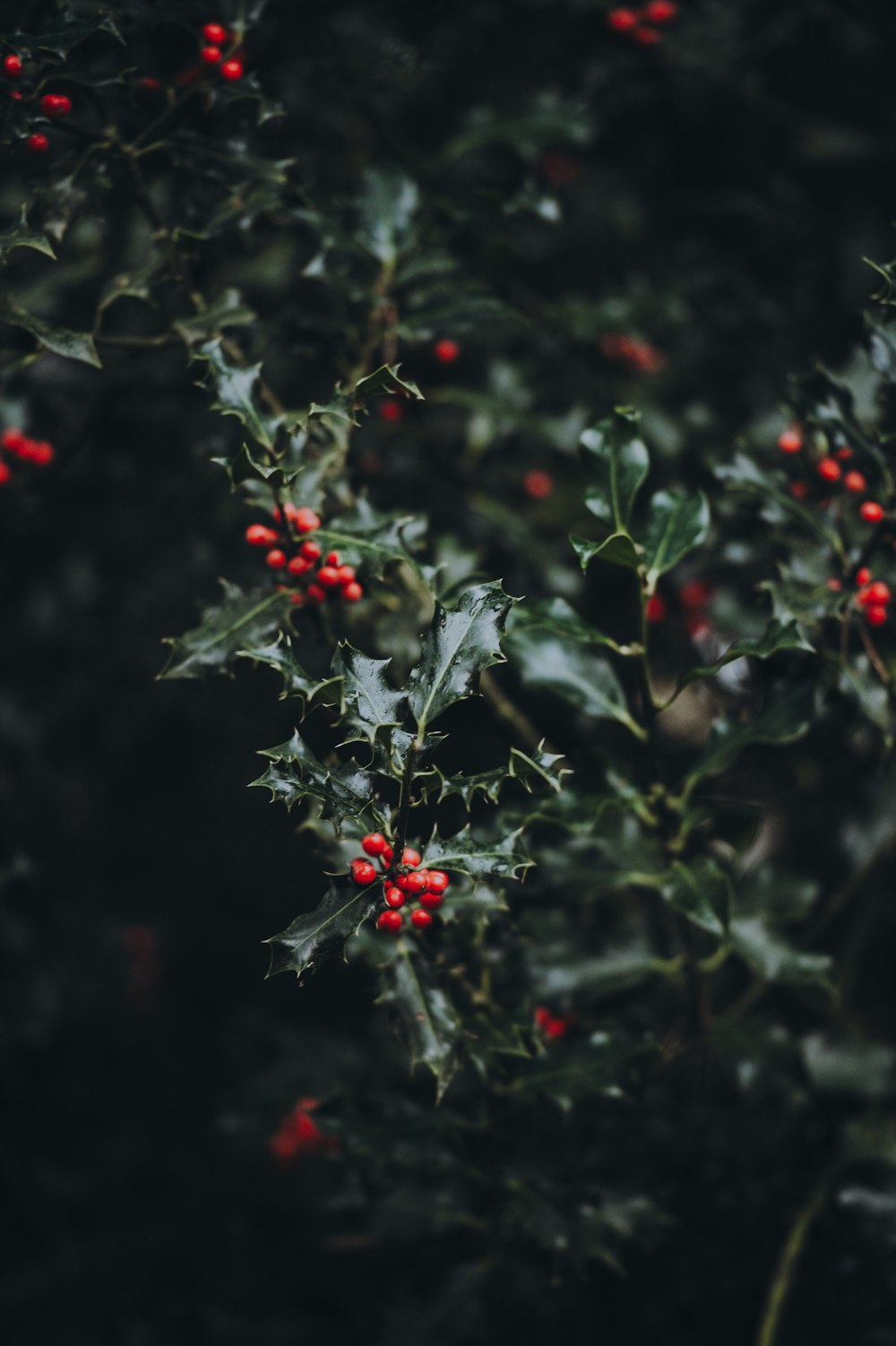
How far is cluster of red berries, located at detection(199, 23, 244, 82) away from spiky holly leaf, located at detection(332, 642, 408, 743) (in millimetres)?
750

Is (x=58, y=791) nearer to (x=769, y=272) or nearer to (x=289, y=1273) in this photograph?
(x=289, y=1273)

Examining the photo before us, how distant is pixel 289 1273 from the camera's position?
1.85 m

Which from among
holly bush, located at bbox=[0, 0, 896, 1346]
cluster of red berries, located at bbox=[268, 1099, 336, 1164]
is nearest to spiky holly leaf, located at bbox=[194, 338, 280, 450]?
holly bush, located at bbox=[0, 0, 896, 1346]

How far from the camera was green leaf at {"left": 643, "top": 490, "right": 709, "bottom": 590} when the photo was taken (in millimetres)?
1181

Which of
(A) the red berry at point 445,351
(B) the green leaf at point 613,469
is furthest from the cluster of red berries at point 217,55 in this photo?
(B) the green leaf at point 613,469

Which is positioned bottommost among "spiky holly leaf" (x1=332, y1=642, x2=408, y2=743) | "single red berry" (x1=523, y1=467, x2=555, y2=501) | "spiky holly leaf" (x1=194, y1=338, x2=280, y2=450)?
"single red berry" (x1=523, y1=467, x2=555, y2=501)

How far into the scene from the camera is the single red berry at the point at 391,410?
1.67m

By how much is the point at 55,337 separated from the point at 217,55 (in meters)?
0.40

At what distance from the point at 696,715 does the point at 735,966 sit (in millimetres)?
650

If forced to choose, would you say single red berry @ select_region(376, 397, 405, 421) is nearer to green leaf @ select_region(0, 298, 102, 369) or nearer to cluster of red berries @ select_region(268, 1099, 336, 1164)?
green leaf @ select_region(0, 298, 102, 369)

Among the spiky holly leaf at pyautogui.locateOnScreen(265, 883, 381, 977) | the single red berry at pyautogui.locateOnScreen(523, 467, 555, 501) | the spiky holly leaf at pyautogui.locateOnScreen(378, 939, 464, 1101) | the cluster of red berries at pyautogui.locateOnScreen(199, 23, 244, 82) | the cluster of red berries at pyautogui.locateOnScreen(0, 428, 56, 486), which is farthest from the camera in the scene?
the single red berry at pyautogui.locateOnScreen(523, 467, 555, 501)

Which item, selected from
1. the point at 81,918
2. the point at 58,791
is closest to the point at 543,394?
the point at 58,791

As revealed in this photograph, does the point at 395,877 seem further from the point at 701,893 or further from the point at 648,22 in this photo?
the point at 648,22

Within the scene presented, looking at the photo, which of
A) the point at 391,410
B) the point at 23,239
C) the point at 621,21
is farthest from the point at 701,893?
the point at 621,21
